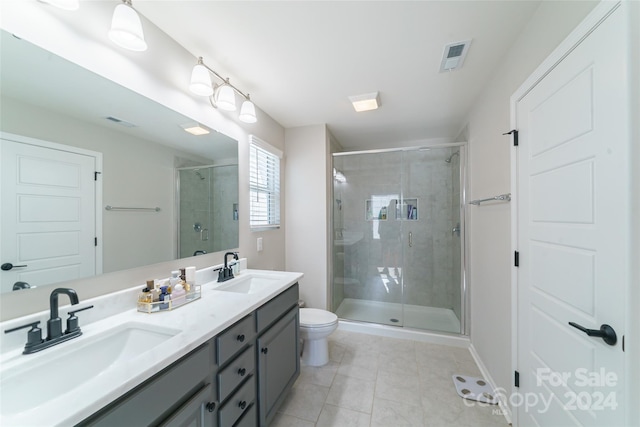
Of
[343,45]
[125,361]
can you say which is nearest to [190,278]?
[125,361]

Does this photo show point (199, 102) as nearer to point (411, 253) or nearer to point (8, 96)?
point (8, 96)

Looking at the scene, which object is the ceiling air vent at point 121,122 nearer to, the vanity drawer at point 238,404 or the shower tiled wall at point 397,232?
the vanity drawer at point 238,404

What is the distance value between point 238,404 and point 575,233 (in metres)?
1.72

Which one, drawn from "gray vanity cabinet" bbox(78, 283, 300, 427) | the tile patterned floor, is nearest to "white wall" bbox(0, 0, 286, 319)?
"gray vanity cabinet" bbox(78, 283, 300, 427)

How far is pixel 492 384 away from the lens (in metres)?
1.82

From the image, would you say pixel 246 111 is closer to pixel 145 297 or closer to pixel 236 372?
pixel 145 297

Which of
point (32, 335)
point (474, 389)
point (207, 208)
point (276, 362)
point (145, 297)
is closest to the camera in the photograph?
point (32, 335)

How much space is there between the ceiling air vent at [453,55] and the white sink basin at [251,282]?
6.67 ft

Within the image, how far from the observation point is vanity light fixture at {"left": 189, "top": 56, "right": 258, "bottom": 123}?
4.65 ft

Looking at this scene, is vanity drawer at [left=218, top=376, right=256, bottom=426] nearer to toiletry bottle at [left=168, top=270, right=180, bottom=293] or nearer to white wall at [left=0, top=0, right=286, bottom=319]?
toiletry bottle at [left=168, top=270, right=180, bottom=293]

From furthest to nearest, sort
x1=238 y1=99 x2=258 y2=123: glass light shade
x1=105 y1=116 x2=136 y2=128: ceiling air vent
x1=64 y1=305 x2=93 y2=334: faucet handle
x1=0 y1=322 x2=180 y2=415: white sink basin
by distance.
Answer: x1=238 y1=99 x2=258 y2=123: glass light shade → x1=105 y1=116 x2=136 y2=128: ceiling air vent → x1=64 y1=305 x2=93 y2=334: faucet handle → x1=0 y1=322 x2=180 y2=415: white sink basin

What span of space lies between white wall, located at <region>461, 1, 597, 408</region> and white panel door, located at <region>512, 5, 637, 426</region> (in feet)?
0.66

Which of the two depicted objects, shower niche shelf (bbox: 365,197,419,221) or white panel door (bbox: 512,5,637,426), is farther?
shower niche shelf (bbox: 365,197,419,221)

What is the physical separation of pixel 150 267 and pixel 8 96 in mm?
901
